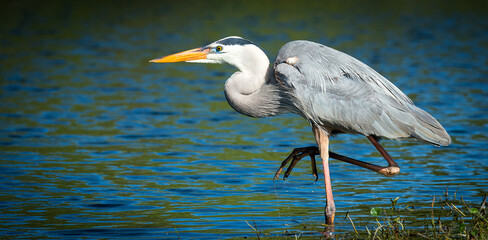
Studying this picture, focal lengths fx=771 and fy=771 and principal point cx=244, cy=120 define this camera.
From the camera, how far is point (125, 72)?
21.5m

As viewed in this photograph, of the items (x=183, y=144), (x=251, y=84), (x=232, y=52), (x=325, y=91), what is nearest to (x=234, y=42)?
(x=232, y=52)

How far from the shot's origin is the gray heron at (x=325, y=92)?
8016mm

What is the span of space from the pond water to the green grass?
0.15 meters

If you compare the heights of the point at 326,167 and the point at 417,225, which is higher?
the point at 326,167

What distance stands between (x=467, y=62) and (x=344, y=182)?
13667 mm

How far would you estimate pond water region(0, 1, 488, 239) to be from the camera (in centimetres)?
852

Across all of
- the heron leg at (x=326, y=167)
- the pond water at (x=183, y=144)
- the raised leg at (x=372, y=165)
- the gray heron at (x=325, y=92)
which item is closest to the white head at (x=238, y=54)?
the gray heron at (x=325, y=92)

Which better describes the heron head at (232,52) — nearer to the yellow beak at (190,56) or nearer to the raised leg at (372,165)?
the yellow beak at (190,56)

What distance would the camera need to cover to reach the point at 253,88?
828cm

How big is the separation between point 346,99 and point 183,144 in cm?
512

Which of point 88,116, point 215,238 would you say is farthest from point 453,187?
point 88,116

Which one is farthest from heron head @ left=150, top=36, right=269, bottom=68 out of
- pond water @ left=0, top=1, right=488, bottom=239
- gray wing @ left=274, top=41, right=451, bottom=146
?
pond water @ left=0, top=1, right=488, bottom=239

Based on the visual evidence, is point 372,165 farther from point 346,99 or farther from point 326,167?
point 346,99

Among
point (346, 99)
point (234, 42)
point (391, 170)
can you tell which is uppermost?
point (234, 42)
